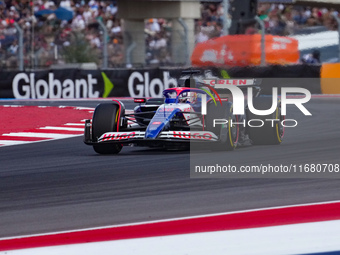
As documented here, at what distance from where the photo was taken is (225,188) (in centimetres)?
589

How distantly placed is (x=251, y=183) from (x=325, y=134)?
14.0 feet

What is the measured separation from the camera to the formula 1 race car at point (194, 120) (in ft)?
26.8

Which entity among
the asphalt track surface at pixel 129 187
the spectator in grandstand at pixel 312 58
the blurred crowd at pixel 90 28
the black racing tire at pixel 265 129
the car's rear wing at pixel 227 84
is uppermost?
the blurred crowd at pixel 90 28

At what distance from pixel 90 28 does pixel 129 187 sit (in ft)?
64.9

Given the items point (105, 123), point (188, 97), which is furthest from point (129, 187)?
point (188, 97)

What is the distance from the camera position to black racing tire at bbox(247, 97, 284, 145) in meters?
8.84

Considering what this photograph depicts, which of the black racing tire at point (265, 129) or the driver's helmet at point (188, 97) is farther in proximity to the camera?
the black racing tire at point (265, 129)

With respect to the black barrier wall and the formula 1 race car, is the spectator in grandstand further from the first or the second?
the formula 1 race car

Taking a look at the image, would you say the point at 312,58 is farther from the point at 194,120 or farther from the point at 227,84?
the point at 194,120

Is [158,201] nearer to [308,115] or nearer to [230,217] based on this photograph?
[230,217]

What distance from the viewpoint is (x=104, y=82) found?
20797 millimetres

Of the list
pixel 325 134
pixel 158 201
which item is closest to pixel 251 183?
pixel 158 201

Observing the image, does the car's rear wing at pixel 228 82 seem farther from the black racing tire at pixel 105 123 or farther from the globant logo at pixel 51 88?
the globant logo at pixel 51 88

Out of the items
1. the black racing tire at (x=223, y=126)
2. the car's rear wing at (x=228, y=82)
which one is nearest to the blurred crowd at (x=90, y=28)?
the car's rear wing at (x=228, y=82)
